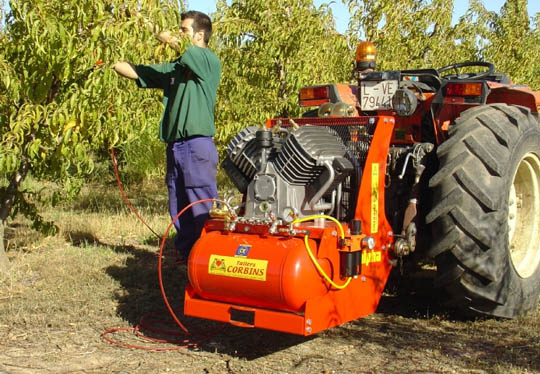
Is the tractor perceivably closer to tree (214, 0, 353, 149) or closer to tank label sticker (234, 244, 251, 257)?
tank label sticker (234, 244, 251, 257)

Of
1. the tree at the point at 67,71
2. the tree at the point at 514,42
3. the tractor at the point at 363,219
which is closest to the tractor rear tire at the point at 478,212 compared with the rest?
the tractor at the point at 363,219

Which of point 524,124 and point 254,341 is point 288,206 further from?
point 524,124

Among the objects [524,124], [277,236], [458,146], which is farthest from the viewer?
[524,124]

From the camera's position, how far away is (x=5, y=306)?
16.0 ft

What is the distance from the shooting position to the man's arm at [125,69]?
17.0ft

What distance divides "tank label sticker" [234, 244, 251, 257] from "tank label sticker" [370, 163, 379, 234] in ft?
2.61

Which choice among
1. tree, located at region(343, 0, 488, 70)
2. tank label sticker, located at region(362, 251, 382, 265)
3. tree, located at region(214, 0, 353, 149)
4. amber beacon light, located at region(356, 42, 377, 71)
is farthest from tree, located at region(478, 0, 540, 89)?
tank label sticker, located at region(362, 251, 382, 265)

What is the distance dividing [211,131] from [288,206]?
1.31 m

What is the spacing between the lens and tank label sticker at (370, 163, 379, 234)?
409 cm

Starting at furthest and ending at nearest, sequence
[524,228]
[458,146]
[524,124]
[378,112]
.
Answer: [378,112]
[524,228]
[524,124]
[458,146]

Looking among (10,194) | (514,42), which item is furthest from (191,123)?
(514,42)

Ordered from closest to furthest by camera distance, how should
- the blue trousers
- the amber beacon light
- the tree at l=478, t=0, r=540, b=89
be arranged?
1. the blue trousers
2. the amber beacon light
3. the tree at l=478, t=0, r=540, b=89

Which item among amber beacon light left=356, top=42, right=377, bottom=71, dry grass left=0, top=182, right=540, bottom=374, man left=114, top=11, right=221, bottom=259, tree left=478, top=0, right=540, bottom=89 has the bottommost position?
dry grass left=0, top=182, right=540, bottom=374

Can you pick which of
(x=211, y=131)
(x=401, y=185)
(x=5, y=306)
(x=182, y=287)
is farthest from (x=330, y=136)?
(x=5, y=306)
